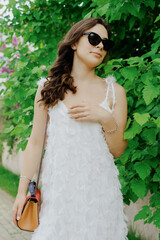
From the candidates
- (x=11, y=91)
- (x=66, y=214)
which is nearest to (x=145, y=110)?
(x=66, y=214)

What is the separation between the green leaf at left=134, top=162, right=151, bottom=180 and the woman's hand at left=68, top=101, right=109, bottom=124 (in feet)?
2.10

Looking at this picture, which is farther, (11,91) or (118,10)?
(11,91)

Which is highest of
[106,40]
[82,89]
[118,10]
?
[118,10]

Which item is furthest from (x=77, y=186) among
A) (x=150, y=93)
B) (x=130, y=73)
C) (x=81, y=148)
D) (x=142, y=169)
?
(x=130, y=73)

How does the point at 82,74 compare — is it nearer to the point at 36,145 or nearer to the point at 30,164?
the point at 36,145

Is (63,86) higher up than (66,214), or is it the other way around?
(63,86)

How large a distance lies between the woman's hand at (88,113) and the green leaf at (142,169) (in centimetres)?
64

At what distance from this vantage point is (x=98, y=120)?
1.59m

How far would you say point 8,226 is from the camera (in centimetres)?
470

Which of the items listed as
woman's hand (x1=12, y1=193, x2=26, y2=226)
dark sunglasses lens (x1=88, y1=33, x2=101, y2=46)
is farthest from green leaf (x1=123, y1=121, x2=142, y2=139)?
woman's hand (x1=12, y1=193, x2=26, y2=226)

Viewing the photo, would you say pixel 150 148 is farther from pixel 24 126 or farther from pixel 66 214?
pixel 24 126

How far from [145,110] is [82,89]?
1.87 ft

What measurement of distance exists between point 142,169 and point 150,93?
568 millimetres

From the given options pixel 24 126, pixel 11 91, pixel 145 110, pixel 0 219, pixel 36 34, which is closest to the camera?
pixel 145 110
